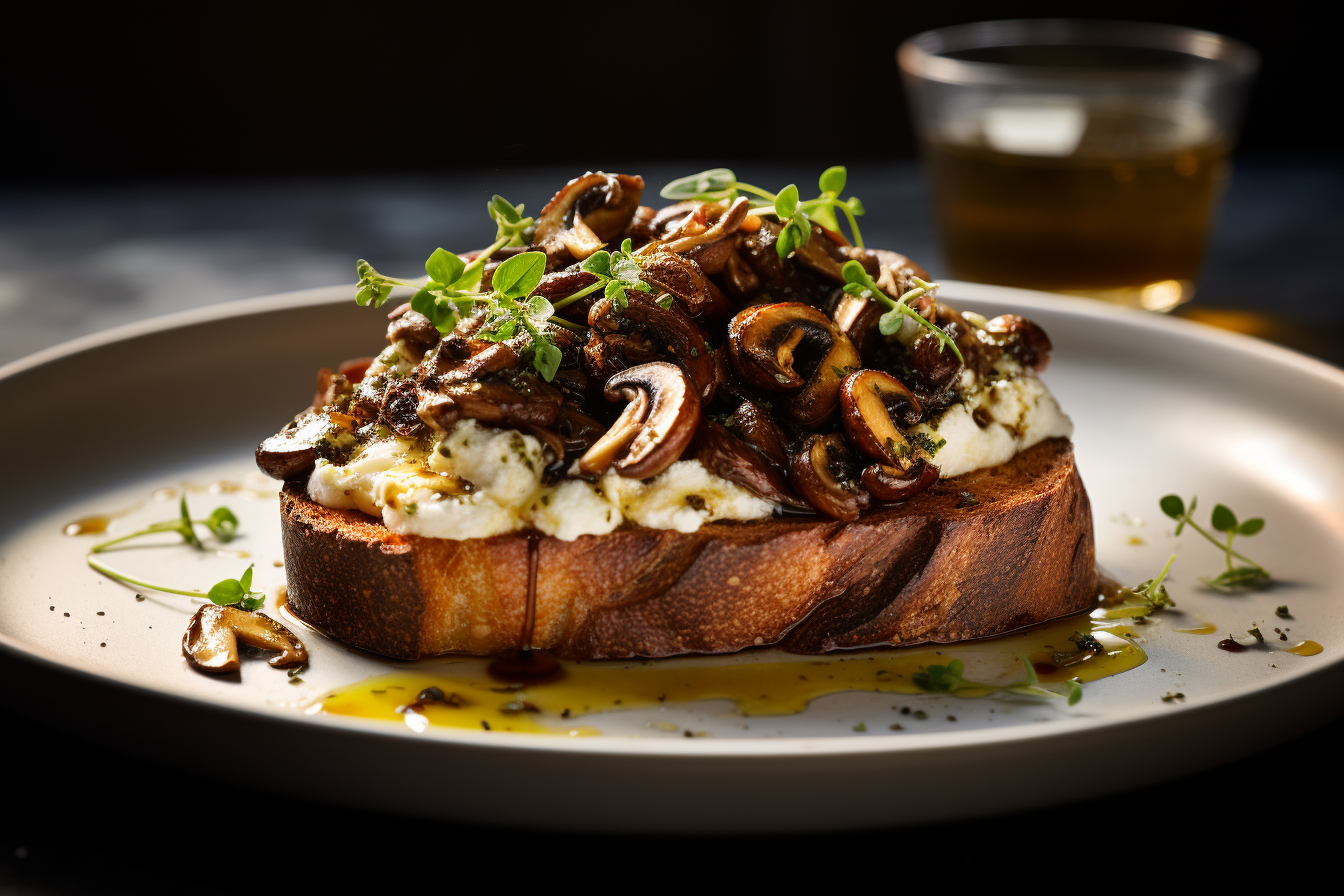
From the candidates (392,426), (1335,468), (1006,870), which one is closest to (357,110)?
(392,426)

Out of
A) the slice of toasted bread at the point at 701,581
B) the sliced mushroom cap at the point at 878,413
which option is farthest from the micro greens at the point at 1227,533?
the sliced mushroom cap at the point at 878,413

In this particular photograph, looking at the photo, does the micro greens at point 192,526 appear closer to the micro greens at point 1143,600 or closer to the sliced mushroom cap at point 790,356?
the sliced mushroom cap at point 790,356

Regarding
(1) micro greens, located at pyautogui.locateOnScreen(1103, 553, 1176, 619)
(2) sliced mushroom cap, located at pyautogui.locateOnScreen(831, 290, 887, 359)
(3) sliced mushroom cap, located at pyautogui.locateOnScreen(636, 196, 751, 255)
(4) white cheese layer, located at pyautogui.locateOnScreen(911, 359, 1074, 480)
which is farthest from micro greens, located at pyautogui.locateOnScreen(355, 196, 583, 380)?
(1) micro greens, located at pyautogui.locateOnScreen(1103, 553, 1176, 619)

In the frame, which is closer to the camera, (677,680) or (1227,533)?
(677,680)

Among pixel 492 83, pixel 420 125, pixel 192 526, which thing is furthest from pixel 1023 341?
pixel 420 125

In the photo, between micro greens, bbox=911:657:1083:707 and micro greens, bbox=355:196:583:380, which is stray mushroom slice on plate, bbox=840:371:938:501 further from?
micro greens, bbox=355:196:583:380

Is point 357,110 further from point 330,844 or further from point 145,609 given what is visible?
point 330,844

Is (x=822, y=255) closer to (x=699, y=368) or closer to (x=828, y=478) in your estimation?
(x=699, y=368)
